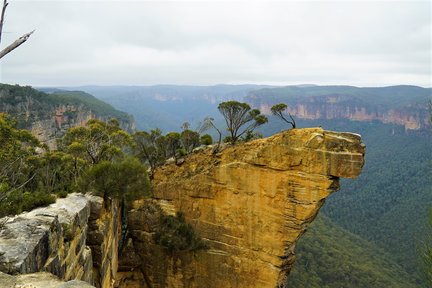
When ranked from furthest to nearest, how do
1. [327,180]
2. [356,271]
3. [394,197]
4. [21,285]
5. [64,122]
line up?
1. [394,197]
2. [64,122]
3. [356,271]
4. [327,180]
5. [21,285]

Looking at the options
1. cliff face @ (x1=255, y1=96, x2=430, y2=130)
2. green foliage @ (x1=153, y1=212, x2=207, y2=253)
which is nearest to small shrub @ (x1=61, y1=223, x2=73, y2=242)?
green foliage @ (x1=153, y1=212, x2=207, y2=253)

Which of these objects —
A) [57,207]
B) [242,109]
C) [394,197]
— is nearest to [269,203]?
[242,109]

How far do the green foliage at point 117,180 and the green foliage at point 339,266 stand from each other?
1117 inches

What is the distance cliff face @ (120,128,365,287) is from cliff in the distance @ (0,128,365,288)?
2.3 inches

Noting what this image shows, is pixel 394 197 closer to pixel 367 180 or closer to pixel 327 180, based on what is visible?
pixel 367 180

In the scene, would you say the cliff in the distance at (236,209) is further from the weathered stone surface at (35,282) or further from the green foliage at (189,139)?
the weathered stone surface at (35,282)

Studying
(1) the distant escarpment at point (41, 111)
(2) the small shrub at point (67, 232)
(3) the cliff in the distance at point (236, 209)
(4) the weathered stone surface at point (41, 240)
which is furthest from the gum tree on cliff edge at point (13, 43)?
(1) the distant escarpment at point (41, 111)

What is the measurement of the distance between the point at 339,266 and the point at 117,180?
45.1 meters

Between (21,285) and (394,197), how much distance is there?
110900 mm

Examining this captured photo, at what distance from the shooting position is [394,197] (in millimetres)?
103750

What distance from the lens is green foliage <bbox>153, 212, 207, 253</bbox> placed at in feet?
79.3

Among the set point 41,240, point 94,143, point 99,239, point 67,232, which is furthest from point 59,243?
point 94,143

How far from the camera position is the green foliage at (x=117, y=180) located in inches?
740

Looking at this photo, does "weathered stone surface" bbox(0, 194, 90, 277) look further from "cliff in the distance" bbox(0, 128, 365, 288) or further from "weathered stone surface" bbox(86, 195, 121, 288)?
"cliff in the distance" bbox(0, 128, 365, 288)
